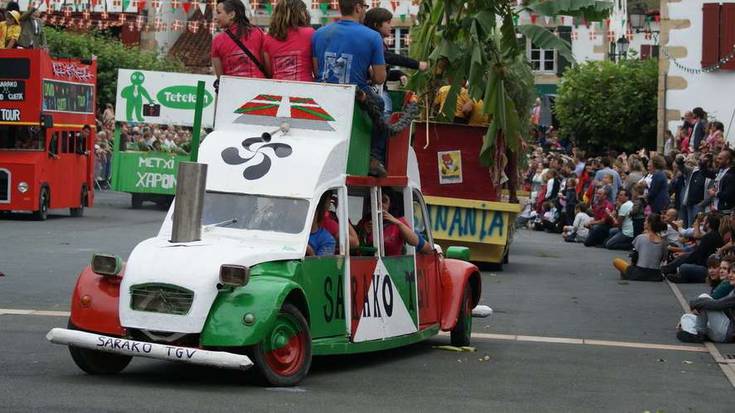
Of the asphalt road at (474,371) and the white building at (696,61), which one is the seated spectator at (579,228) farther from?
the asphalt road at (474,371)

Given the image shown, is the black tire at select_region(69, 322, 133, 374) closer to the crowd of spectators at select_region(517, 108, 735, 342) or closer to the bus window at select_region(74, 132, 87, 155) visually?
the crowd of spectators at select_region(517, 108, 735, 342)

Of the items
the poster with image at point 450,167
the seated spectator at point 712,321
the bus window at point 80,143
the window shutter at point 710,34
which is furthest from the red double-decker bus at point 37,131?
the seated spectator at point 712,321

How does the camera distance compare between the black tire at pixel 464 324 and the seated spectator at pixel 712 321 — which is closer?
the black tire at pixel 464 324

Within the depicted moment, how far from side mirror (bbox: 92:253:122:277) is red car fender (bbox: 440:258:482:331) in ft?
12.2

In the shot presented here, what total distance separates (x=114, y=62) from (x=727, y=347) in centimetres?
4672

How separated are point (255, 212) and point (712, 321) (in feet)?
18.9

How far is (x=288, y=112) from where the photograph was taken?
39.9 feet

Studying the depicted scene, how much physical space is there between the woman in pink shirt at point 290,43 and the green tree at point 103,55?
151 feet

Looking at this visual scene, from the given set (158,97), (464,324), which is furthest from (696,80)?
(464,324)

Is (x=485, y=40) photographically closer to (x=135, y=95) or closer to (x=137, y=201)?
(x=137, y=201)

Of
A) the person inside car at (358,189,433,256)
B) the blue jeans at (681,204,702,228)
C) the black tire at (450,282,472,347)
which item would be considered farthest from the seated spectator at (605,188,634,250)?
the person inside car at (358,189,433,256)

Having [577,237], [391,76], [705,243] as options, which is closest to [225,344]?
[391,76]

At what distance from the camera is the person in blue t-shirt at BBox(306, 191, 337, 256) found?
1176 centimetres

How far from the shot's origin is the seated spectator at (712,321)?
1545 centimetres
